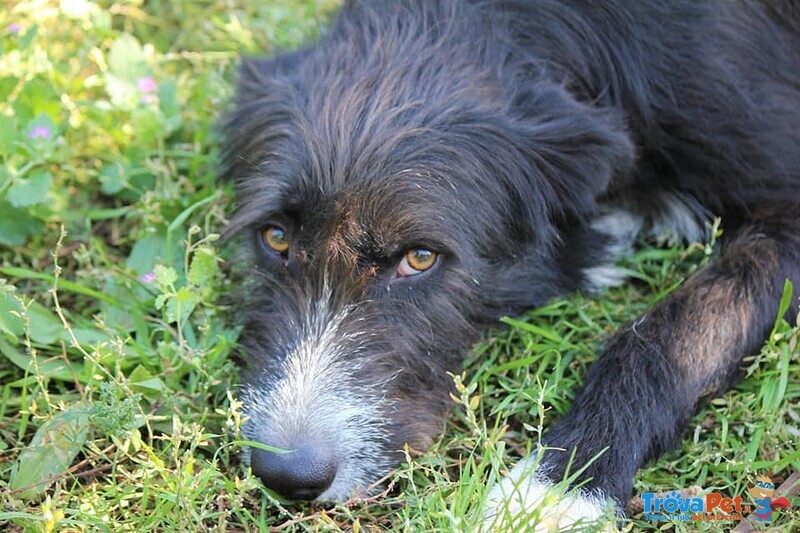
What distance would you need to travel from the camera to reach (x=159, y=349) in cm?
379

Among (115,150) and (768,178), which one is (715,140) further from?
(115,150)

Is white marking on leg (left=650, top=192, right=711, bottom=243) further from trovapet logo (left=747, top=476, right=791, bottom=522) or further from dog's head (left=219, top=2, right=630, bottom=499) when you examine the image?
trovapet logo (left=747, top=476, right=791, bottom=522)

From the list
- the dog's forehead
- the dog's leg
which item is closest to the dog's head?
the dog's forehead

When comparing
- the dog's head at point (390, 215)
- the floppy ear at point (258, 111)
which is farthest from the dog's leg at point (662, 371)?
the floppy ear at point (258, 111)

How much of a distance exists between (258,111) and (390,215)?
88 centimetres

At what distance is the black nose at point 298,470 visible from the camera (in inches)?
118

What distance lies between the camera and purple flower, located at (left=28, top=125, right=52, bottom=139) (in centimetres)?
452

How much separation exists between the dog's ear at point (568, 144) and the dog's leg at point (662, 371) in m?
0.60

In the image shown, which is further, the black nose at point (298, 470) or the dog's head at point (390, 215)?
the dog's head at point (390, 215)

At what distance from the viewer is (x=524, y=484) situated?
10.7ft

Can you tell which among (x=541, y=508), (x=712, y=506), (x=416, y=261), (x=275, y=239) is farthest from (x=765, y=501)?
(x=275, y=239)

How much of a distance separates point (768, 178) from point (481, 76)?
1353 millimetres

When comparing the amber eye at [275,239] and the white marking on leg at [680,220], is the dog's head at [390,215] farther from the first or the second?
the white marking on leg at [680,220]

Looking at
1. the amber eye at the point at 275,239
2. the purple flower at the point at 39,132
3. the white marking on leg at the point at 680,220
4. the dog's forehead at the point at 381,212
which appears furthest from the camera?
the purple flower at the point at 39,132
